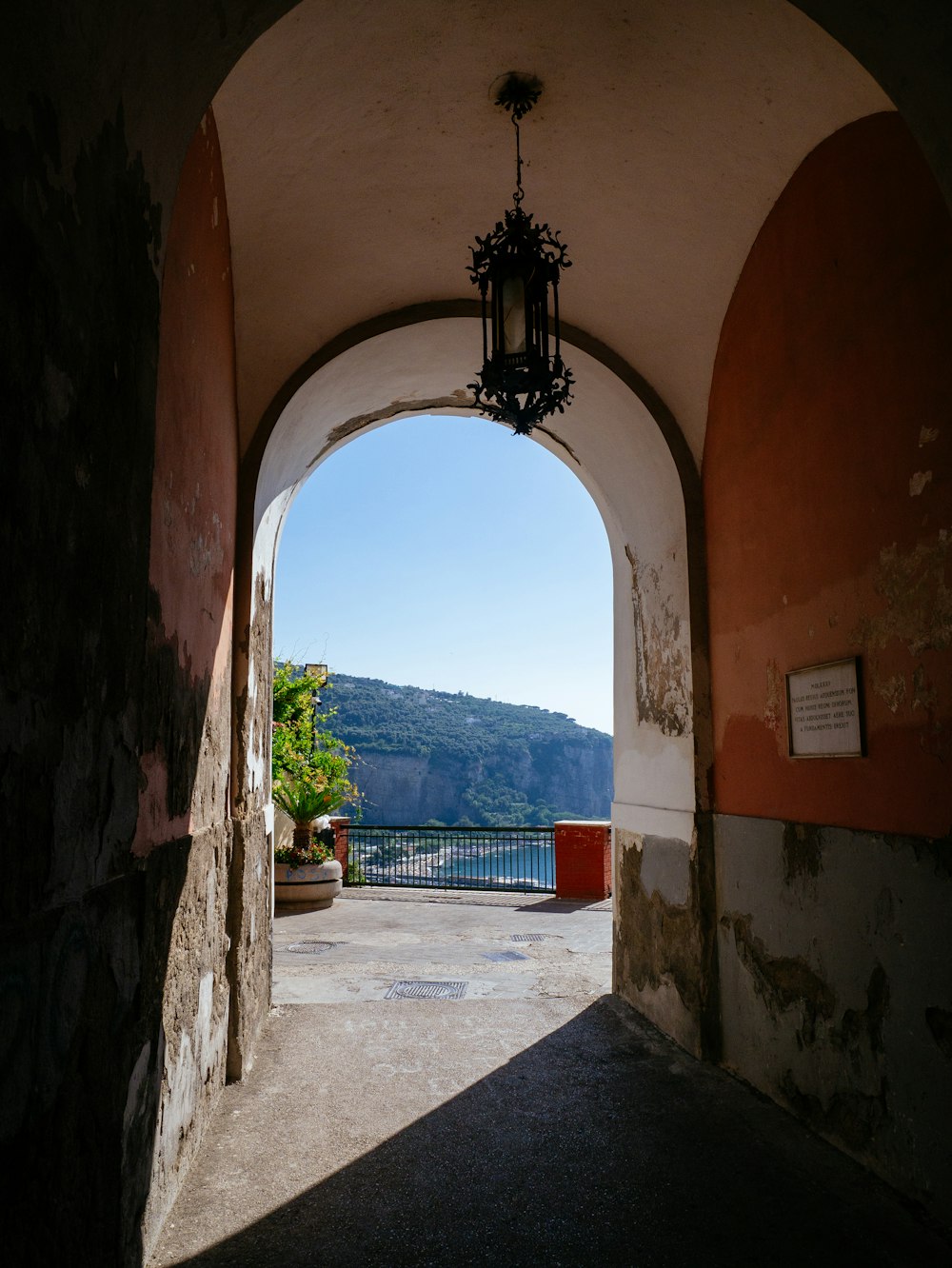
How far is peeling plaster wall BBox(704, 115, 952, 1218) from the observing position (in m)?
2.82

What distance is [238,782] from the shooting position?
172 inches

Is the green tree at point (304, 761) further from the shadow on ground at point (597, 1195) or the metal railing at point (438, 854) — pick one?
the shadow on ground at point (597, 1195)

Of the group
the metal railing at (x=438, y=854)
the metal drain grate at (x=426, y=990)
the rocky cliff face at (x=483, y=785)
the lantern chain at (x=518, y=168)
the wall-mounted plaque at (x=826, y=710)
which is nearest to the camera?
the wall-mounted plaque at (x=826, y=710)

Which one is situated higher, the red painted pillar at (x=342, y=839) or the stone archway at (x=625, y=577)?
the stone archway at (x=625, y=577)

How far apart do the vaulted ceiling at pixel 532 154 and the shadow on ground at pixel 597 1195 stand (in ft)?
11.2

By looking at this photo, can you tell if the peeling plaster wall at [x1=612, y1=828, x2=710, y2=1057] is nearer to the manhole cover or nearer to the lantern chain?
the manhole cover

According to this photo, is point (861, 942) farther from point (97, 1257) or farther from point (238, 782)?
point (238, 782)

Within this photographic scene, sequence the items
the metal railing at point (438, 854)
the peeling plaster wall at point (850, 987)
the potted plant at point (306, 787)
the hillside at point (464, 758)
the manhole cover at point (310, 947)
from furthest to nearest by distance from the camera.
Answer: the hillside at point (464, 758) < the metal railing at point (438, 854) < the potted plant at point (306, 787) < the manhole cover at point (310, 947) < the peeling plaster wall at point (850, 987)

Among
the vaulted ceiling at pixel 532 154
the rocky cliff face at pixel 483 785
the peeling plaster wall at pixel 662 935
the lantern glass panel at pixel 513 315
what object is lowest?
the rocky cliff face at pixel 483 785

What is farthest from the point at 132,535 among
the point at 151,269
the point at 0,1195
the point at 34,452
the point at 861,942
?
the point at 861,942

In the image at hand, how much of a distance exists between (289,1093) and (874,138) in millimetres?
4509

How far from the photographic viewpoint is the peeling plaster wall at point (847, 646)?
9.24 ft

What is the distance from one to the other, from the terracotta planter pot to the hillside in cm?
4079

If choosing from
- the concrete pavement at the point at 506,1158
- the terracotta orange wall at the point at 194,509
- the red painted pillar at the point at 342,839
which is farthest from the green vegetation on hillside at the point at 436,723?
the terracotta orange wall at the point at 194,509
